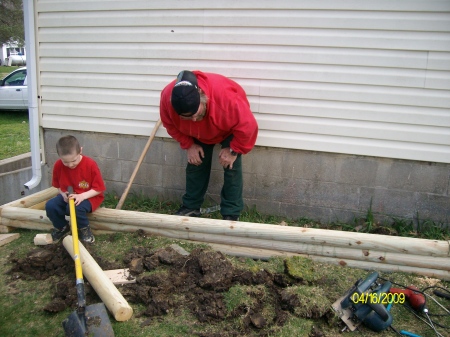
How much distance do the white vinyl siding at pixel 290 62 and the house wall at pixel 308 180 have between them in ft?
0.46

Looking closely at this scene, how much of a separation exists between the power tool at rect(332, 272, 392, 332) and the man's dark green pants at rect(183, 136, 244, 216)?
5.51 feet

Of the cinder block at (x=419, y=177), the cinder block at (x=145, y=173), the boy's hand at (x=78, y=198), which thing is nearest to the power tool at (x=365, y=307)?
the cinder block at (x=419, y=177)

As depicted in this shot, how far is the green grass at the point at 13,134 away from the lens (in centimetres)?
824

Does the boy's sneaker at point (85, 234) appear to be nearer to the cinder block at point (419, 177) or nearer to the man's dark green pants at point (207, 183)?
the man's dark green pants at point (207, 183)

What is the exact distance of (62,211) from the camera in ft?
13.3

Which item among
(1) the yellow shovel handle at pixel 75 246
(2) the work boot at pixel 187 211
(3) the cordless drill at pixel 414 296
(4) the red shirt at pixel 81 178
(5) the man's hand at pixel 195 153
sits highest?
(5) the man's hand at pixel 195 153

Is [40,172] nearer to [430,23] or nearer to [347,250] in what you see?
[347,250]

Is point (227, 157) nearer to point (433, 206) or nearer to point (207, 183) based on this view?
point (207, 183)

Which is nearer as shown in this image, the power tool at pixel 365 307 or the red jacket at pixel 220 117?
the power tool at pixel 365 307

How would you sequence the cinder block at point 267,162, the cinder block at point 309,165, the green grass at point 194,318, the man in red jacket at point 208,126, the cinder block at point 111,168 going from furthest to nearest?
the cinder block at point 111,168, the cinder block at point 267,162, the cinder block at point 309,165, the man in red jacket at point 208,126, the green grass at point 194,318

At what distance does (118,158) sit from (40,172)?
1180 millimetres

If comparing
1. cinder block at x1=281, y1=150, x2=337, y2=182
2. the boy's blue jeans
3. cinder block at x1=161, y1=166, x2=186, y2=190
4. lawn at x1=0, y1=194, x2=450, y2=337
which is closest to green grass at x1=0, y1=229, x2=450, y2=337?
lawn at x1=0, y1=194, x2=450, y2=337

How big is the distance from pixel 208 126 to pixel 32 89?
8.96ft

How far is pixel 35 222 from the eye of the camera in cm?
439
